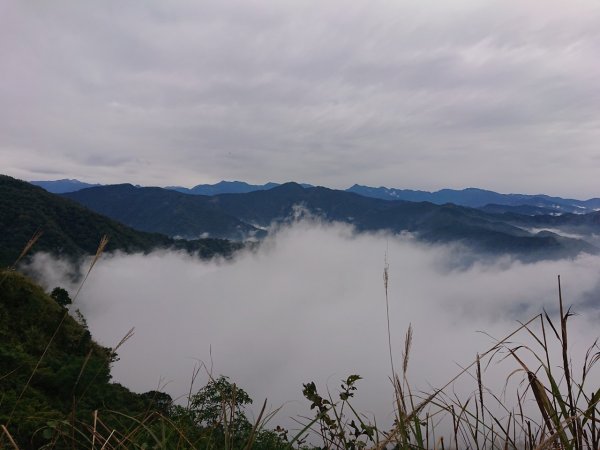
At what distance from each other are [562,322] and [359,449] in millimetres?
1574

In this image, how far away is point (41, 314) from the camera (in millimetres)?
24109

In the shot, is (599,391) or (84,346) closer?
(599,391)

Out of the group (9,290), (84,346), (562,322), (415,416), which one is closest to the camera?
(562,322)

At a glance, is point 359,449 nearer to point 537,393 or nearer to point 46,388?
point 537,393

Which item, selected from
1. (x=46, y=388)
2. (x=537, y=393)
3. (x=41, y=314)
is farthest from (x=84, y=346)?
(x=537, y=393)

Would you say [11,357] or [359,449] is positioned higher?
[359,449]

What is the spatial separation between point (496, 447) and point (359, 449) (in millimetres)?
831

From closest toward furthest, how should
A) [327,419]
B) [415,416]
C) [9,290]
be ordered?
1. [415,416]
2. [327,419]
3. [9,290]

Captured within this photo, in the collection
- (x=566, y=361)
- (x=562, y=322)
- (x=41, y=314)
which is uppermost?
(x=562, y=322)

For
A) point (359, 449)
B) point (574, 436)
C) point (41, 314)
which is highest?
point (574, 436)

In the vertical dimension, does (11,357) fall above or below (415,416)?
below

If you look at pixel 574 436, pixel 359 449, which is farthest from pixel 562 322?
pixel 359 449

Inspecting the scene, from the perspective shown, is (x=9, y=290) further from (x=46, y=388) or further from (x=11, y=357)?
(x=11, y=357)

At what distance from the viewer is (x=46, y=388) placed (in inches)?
453
